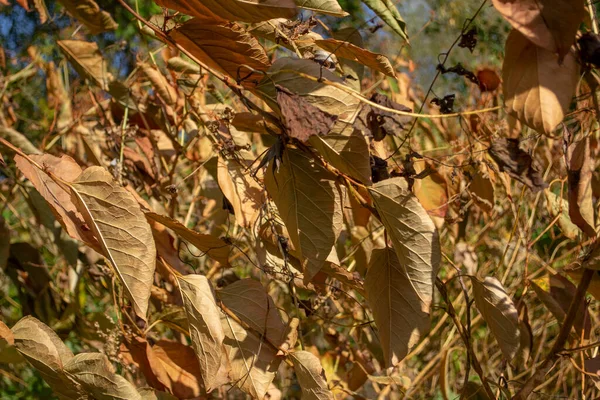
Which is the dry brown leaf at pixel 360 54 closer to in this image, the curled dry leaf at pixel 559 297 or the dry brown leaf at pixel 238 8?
the dry brown leaf at pixel 238 8

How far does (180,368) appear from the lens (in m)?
0.86

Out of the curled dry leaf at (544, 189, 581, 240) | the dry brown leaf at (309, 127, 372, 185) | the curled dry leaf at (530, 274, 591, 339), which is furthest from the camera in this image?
the curled dry leaf at (544, 189, 581, 240)

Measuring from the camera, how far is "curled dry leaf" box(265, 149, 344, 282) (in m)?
0.61

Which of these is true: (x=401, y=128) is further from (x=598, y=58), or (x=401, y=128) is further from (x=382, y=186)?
(x=598, y=58)

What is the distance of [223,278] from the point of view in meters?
1.03

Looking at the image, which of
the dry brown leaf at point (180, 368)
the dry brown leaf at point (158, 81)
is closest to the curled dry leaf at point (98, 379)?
the dry brown leaf at point (180, 368)

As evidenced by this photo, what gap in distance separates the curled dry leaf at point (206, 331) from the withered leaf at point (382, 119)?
9.7 inches

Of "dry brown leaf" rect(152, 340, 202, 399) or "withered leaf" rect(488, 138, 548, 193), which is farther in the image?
"dry brown leaf" rect(152, 340, 202, 399)

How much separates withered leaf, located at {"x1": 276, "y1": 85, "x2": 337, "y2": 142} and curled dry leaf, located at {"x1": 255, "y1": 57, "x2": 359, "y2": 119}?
21mm

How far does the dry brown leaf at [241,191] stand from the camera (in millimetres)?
826

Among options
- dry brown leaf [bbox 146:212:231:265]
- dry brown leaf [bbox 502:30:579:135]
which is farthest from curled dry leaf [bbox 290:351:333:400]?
dry brown leaf [bbox 502:30:579:135]

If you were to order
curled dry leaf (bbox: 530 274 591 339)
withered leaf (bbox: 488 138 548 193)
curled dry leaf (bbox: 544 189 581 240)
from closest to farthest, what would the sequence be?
withered leaf (bbox: 488 138 548 193) → curled dry leaf (bbox: 530 274 591 339) → curled dry leaf (bbox: 544 189 581 240)

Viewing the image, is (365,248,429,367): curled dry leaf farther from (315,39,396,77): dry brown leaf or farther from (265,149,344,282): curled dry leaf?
(315,39,396,77): dry brown leaf

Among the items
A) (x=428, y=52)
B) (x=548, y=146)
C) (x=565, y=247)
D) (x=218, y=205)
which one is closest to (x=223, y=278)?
(x=218, y=205)
